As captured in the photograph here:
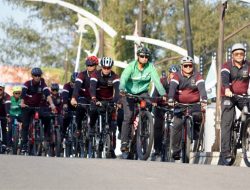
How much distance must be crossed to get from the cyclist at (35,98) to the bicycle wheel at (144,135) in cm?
514

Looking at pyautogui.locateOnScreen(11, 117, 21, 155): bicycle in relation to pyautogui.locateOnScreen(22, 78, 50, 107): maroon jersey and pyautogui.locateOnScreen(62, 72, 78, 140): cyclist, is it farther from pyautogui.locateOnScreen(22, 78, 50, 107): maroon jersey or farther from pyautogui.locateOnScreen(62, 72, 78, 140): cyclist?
pyautogui.locateOnScreen(22, 78, 50, 107): maroon jersey

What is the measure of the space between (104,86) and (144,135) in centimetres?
231

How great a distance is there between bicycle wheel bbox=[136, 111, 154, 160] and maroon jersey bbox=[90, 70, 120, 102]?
1637mm

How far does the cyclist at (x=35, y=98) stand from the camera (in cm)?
2330

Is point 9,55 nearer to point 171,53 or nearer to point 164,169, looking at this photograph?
point 171,53

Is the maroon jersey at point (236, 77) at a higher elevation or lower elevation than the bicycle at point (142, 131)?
higher

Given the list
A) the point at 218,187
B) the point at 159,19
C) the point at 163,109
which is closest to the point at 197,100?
the point at 163,109

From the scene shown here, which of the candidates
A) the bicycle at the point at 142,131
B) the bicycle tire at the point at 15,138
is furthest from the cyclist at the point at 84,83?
the bicycle tire at the point at 15,138

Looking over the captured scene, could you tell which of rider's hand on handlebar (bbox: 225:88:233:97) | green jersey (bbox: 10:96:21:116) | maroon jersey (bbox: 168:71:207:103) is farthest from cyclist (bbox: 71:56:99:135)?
green jersey (bbox: 10:96:21:116)

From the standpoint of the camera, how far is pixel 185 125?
1850cm

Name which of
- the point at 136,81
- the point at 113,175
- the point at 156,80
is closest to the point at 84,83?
→ the point at 136,81

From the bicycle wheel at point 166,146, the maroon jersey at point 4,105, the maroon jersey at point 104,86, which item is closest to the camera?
the bicycle wheel at point 166,146

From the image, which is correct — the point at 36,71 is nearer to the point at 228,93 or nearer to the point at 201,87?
the point at 201,87

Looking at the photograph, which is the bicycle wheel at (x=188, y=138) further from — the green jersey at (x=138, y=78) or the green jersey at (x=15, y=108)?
the green jersey at (x=15, y=108)
